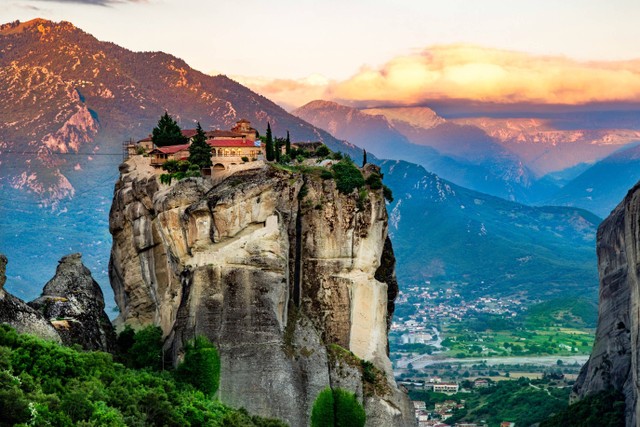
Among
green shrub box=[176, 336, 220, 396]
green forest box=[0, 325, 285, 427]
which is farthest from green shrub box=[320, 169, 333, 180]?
green forest box=[0, 325, 285, 427]

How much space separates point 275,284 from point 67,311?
10785 millimetres

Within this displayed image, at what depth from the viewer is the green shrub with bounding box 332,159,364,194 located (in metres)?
72.4

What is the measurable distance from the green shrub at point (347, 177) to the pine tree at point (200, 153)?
23.0ft

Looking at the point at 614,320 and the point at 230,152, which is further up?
the point at 230,152

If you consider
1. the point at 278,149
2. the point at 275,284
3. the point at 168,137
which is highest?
the point at 168,137

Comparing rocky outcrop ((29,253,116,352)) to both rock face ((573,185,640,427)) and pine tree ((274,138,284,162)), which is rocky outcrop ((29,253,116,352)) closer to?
pine tree ((274,138,284,162))

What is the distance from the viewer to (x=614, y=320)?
326 ft

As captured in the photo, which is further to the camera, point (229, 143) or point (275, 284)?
point (229, 143)

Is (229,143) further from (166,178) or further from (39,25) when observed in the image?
(39,25)

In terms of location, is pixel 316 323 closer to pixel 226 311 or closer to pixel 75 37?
pixel 226 311

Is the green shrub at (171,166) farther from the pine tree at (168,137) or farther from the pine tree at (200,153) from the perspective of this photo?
the pine tree at (168,137)

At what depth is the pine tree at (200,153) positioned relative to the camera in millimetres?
74375

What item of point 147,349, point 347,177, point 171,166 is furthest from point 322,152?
point 147,349

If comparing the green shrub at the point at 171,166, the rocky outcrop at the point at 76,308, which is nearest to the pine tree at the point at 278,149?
the green shrub at the point at 171,166
